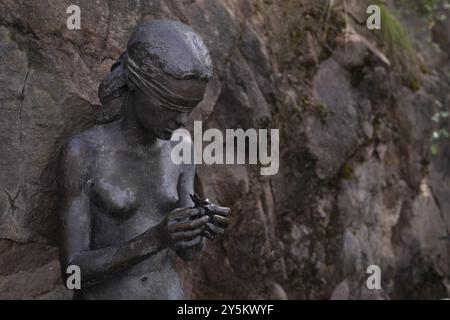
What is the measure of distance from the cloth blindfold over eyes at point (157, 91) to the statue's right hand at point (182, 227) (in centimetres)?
42

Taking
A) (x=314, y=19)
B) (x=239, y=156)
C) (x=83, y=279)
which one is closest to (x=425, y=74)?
(x=314, y=19)

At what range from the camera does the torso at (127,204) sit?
2748 millimetres

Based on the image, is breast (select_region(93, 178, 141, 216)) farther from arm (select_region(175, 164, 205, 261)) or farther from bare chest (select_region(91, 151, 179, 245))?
arm (select_region(175, 164, 205, 261))

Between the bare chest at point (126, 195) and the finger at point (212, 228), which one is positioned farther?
the bare chest at point (126, 195)

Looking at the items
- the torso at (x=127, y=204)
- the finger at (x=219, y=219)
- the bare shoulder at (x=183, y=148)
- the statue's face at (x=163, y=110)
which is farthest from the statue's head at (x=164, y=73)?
the finger at (x=219, y=219)

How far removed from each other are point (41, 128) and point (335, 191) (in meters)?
2.43

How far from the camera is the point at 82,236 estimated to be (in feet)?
8.77

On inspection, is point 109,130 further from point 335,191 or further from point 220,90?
point 335,191

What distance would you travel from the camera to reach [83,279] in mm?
2633

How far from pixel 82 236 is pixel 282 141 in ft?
6.68

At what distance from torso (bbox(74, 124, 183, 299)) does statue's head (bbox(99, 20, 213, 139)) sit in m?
0.20

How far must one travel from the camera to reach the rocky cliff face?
3.00m

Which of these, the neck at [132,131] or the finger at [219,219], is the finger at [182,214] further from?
the neck at [132,131]

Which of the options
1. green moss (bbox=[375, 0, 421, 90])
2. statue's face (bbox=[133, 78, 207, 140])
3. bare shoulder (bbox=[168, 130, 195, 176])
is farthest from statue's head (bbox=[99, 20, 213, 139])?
green moss (bbox=[375, 0, 421, 90])
